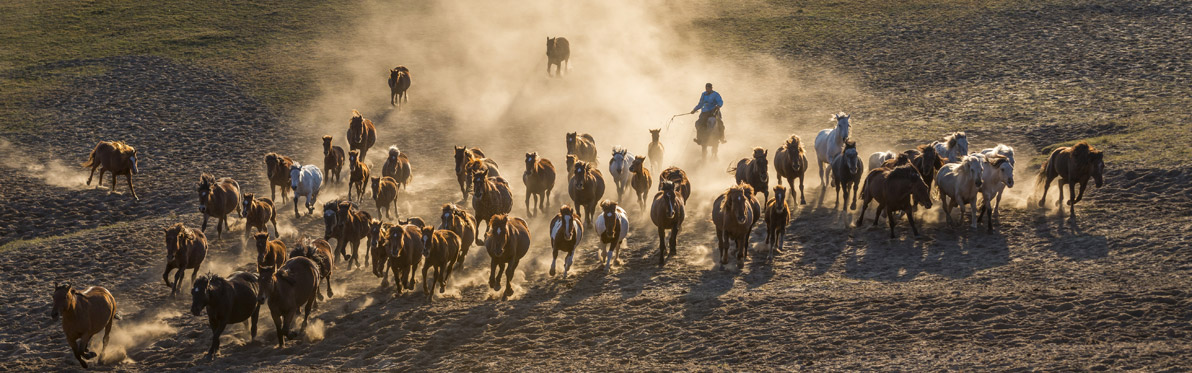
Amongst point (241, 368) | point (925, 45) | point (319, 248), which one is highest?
point (925, 45)

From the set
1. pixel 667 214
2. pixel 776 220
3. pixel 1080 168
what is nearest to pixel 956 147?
pixel 1080 168

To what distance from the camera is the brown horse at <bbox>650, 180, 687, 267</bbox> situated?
19562 mm

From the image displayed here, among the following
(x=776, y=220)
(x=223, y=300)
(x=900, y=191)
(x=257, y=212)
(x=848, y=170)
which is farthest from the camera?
(x=848, y=170)

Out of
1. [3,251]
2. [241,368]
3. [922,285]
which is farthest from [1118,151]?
[3,251]

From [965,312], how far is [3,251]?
60.5 ft

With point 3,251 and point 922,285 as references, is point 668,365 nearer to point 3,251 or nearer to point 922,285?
point 922,285

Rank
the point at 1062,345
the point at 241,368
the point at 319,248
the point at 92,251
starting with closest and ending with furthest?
the point at 1062,345 < the point at 241,368 < the point at 319,248 < the point at 92,251

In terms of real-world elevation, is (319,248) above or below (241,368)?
above

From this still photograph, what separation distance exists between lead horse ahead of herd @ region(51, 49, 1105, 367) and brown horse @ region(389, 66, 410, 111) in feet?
31.2

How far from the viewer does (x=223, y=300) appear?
15422 mm

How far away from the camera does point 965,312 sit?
15.2 m

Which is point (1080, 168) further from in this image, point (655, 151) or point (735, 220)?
point (655, 151)

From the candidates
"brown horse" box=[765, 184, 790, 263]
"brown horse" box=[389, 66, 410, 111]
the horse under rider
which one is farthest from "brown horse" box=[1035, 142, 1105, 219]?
"brown horse" box=[389, 66, 410, 111]

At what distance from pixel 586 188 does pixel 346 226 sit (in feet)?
17.5
